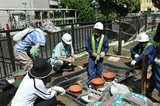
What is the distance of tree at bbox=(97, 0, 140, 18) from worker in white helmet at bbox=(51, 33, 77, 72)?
8.28m

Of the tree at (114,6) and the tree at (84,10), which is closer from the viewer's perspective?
the tree at (114,6)

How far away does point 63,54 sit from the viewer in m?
4.33

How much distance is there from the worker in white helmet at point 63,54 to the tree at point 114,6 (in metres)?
8.28

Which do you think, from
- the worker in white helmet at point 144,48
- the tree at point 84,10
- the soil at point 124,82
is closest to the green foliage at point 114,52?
the soil at point 124,82

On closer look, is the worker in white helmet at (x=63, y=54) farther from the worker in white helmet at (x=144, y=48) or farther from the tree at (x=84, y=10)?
the tree at (x=84, y=10)

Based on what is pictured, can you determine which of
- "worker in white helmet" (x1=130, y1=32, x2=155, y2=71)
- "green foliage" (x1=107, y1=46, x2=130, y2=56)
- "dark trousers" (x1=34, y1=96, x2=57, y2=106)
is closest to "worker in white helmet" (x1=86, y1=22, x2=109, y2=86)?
"worker in white helmet" (x1=130, y1=32, x2=155, y2=71)

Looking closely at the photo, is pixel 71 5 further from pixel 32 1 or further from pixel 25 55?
pixel 25 55

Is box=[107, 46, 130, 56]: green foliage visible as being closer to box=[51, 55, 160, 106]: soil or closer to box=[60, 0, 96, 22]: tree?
box=[51, 55, 160, 106]: soil

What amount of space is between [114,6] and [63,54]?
29.6 feet

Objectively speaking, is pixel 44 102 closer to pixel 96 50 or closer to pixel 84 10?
pixel 96 50

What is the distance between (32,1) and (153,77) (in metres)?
28.0

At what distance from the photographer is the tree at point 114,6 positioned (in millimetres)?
11396

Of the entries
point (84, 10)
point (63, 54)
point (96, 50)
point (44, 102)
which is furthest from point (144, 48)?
point (84, 10)

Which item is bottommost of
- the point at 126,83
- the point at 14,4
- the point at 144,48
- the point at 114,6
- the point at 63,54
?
the point at 126,83
